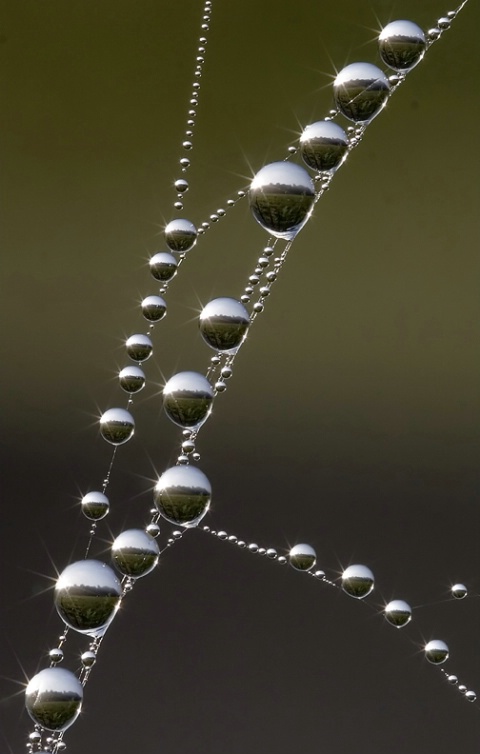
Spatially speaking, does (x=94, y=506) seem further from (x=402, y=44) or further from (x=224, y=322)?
(x=402, y=44)

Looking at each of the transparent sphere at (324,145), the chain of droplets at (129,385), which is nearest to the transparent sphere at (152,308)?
the chain of droplets at (129,385)

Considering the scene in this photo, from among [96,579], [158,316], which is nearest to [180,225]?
[158,316]

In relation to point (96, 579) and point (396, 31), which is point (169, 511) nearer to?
point (96, 579)

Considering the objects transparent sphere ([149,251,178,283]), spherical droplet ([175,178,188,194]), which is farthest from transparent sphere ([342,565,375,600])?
spherical droplet ([175,178,188,194])

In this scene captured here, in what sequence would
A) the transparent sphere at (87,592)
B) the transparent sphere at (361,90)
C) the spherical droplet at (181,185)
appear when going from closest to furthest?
the transparent sphere at (87,592) → the transparent sphere at (361,90) → the spherical droplet at (181,185)

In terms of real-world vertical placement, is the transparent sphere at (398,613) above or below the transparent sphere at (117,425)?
below

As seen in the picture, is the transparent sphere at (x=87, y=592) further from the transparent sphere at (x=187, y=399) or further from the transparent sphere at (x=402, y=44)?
the transparent sphere at (x=402, y=44)
